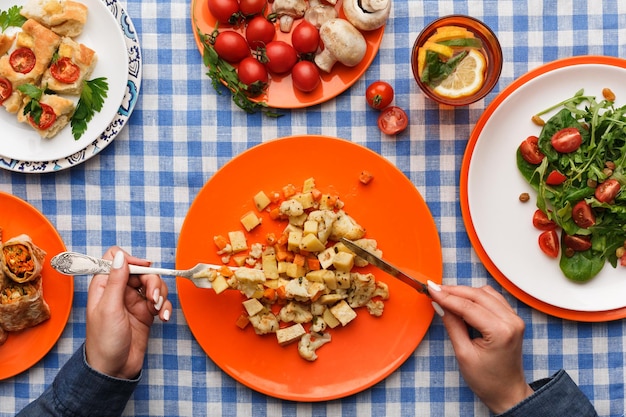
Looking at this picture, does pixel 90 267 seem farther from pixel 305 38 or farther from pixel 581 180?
pixel 581 180

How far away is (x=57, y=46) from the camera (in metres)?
2.44

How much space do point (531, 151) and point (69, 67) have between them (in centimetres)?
188

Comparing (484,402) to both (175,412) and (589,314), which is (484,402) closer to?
(589,314)

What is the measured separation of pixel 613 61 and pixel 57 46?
2251mm

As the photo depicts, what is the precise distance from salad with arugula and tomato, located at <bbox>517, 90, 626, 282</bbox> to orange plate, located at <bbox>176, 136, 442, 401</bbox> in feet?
1.55

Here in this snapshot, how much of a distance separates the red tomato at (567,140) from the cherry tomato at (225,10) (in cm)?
136

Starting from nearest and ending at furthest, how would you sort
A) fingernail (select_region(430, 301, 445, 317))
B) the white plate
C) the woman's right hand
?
the woman's right hand → fingernail (select_region(430, 301, 445, 317)) → the white plate

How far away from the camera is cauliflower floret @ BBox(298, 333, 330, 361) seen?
2.39 meters

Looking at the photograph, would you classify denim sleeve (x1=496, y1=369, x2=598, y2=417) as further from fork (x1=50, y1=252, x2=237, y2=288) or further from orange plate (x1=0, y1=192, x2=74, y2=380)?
Result: orange plate (x1=0, y1=192, x2=74, y2=380)

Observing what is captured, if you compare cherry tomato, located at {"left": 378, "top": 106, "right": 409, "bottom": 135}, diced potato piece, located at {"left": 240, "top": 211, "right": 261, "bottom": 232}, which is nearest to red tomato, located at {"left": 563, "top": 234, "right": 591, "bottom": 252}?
cherry tomato, located at {"left": 378, "top": 106, "right": 409, "bottom": 135}

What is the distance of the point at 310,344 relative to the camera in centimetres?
242

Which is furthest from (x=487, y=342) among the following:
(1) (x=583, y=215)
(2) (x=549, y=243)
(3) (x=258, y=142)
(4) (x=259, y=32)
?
(4) (x=259, y=32)

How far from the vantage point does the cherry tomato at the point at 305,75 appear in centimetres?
234

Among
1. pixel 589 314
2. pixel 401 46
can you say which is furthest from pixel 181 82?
pixel 589 314
